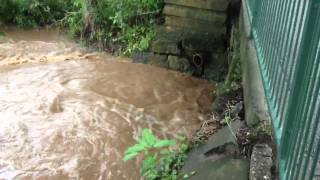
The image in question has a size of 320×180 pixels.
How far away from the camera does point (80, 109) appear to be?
550 centimetres

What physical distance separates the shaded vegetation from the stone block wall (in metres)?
0.37

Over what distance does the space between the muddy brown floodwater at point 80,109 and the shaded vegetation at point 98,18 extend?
41cm

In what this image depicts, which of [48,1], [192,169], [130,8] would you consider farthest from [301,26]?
[48,1]

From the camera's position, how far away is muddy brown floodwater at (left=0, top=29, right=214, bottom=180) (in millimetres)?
4469

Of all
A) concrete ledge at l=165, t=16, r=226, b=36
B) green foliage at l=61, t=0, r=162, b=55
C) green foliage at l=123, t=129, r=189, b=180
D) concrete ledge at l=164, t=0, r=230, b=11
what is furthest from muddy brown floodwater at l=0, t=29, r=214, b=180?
concrete ledge at l=164, t=0, r=230, b=11

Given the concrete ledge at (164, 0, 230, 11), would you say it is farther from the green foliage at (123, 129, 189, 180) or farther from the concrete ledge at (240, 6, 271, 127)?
the green foliage at (123, 129, 189, 180)

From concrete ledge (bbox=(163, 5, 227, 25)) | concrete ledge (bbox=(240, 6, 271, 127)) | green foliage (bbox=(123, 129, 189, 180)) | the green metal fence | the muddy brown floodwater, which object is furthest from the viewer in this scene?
concrete ledge (bbox=(163, 5, 227, 25))

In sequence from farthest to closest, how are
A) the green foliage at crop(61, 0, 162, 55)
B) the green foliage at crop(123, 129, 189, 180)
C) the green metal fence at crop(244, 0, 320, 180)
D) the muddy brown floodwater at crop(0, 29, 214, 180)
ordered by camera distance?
1. the green foliage at crop(61, 0, 162, 55)
2. the muddy brown floodwater at crop(0, 29, 214, 180)
3. the green foliage at crop(123, 129, 189, 180)
4. the green metal fence at crop(244, 0, 320, 180)

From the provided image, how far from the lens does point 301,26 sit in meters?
2.59

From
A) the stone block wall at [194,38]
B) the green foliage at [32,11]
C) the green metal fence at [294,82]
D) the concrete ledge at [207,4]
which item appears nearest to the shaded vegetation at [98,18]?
the green foliage at [32,11]

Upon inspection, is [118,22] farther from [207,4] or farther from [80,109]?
[80,109]

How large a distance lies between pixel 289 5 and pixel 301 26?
45 cm

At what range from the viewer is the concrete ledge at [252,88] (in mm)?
3596

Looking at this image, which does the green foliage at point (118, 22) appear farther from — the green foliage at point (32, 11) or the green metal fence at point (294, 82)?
the green metal fence at point (294, 82)
